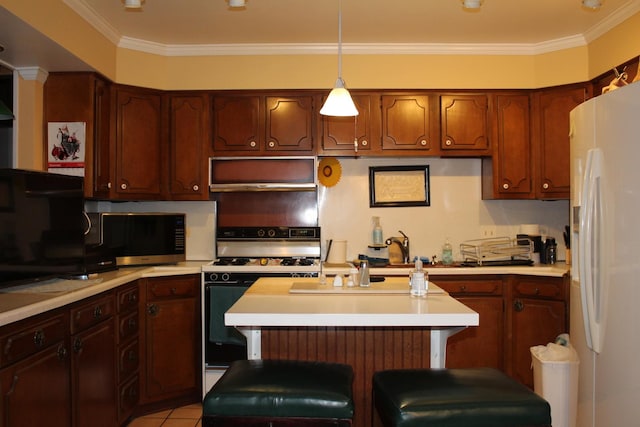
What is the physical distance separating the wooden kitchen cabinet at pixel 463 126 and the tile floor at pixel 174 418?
2.64 metres

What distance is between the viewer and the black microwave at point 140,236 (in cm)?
333

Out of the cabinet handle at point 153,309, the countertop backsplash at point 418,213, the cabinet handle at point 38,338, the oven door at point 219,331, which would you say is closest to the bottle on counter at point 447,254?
the countertop backsplash at point 418,213

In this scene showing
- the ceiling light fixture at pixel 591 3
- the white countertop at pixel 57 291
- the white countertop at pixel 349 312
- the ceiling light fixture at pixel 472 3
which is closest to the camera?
the white countertop at pixel 349 312

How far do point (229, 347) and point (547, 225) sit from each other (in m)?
2.76

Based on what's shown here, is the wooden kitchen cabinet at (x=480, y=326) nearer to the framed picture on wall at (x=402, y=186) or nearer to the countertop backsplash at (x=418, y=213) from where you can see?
the countertop backsplash at (x=418, y=213)

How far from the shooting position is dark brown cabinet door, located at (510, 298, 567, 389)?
136 inches

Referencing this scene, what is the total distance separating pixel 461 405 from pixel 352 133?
2591mm

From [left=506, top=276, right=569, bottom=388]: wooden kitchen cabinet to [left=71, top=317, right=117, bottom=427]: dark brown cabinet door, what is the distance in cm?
267

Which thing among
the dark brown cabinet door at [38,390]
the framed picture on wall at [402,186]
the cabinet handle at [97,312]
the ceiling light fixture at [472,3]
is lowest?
the dark brown cabinet door at [38,390]

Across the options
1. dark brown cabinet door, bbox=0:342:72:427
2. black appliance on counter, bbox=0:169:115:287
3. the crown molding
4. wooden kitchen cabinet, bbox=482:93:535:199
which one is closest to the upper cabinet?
the crown molding

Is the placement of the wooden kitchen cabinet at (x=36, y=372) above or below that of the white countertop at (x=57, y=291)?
below

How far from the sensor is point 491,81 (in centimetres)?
386

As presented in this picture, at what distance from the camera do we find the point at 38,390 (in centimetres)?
206

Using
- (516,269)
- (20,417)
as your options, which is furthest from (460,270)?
(20,417)
